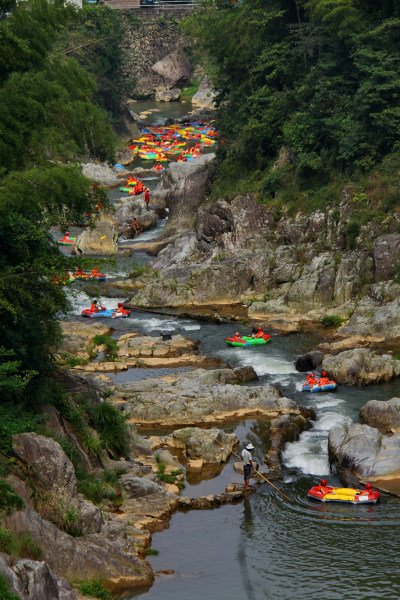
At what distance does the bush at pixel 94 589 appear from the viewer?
16719 mm

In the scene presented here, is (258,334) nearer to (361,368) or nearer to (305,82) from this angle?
(361,368)

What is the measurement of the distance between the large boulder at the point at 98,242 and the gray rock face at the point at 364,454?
30.1m

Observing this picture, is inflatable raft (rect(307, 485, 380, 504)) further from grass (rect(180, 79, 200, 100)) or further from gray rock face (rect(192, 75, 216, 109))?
grass (rect(180, 79, 200, 100))

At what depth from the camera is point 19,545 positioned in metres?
16.0

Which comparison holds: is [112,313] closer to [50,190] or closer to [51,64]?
[51,64]

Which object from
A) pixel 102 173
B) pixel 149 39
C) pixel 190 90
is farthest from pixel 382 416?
pixel 149 39

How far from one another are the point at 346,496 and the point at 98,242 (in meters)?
34.1

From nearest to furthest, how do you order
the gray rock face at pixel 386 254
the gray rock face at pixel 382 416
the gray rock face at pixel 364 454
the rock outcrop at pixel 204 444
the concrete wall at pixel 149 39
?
the gray rock face at pixel 364 454 → the rock outcrop at pixel 204 444 → the gray rock face at pixel 382 416 → the gray rock face at pixel 386 254 → the concrete wall at pixel 149 39

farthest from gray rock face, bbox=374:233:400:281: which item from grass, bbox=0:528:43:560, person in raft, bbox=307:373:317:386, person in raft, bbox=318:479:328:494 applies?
grass, bbox=0:528:43:560

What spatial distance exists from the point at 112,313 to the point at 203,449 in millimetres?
17507

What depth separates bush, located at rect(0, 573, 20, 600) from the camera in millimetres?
13930

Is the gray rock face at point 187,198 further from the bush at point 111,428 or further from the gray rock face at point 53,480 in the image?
the gray rock face at point 53,480

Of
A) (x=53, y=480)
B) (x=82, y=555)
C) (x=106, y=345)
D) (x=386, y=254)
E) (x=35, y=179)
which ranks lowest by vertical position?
(x=106, y=345)

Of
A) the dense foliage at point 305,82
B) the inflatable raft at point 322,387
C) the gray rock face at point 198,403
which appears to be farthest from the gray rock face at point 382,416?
the dense foliage at point 305,82
